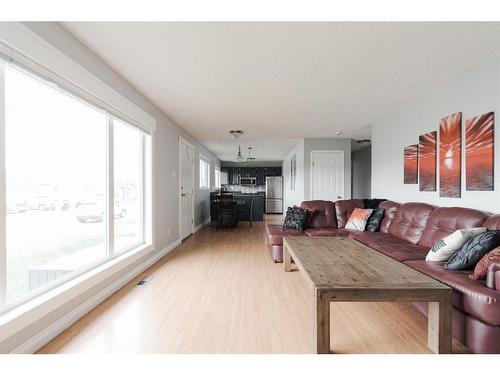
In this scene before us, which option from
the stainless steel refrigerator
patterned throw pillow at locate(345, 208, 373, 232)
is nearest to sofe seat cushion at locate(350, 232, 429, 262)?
patterned throw pillow at locate(345, 208, 373, 232)

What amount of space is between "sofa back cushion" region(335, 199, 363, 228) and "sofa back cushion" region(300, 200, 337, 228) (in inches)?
2.7

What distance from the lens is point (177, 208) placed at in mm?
4934

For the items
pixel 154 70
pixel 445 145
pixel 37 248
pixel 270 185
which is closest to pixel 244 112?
pixel 154 70

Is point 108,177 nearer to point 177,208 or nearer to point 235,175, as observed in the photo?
point 177,208

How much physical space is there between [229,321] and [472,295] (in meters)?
1.71

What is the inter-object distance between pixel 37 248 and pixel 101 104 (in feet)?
4.60

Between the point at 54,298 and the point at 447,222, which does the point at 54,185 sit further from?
the point at 447,222

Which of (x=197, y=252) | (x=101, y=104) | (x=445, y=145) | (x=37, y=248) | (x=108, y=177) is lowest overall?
(x=197, y=252)

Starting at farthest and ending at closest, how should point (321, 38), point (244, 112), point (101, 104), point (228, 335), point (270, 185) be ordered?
point (270, 185)
point (244, 112)
point (101, 104)
point (321, 38)
point (228, 335)

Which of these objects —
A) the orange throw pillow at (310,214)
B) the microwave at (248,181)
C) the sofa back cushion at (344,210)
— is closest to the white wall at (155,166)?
the orange throw pillow at (310,214)

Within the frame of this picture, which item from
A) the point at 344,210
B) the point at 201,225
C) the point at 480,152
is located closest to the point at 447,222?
the point at 480,152

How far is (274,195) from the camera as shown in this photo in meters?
11.6

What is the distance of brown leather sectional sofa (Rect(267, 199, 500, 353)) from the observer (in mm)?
1548

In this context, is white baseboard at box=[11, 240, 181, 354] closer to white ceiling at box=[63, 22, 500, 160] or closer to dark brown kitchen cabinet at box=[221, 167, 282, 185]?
white ceiling at box=[63, 22, 500, 160]
